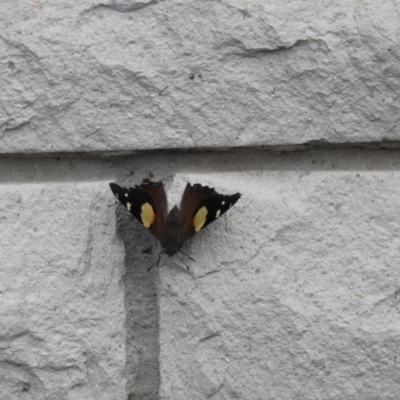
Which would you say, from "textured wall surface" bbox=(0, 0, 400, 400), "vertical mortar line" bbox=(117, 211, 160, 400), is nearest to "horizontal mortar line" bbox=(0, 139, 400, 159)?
"textured wall surface" bbox=(0, 0, 400, 400)

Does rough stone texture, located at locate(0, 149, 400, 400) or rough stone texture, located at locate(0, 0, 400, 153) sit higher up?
rough stone texture, located at locate(0, 0, 400, 153)

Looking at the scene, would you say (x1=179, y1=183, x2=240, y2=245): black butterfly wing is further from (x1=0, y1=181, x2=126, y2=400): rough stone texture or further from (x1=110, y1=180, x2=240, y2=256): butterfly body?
(x1=0, y1=181, x2=126, y2=400): rough stone texture

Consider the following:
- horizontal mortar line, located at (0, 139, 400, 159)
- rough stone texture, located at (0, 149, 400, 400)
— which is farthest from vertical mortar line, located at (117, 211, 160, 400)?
horizontal mortar line, located at (0, 139, 400, 159)

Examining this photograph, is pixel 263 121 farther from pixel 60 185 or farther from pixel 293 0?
pixel 60 185

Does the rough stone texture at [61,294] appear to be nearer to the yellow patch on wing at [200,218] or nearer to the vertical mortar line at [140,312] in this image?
the vertical mortar line at [140,312]

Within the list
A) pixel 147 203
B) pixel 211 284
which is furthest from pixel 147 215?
pixel 211 284

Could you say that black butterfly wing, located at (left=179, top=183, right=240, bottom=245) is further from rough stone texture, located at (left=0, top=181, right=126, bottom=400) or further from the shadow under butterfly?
rough stone texture, located at (left=0, top=181, right=126, bottom=400)

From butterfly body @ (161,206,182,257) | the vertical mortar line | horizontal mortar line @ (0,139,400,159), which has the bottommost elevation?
the vertical mortar line
